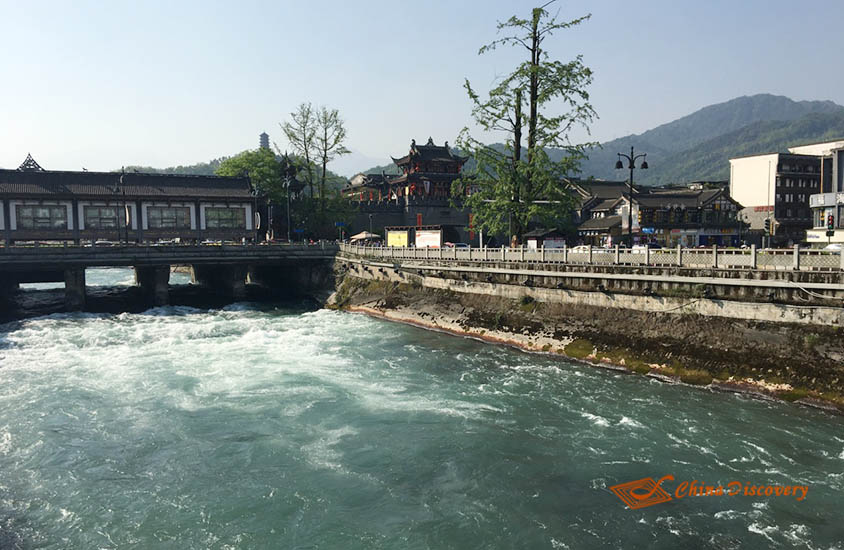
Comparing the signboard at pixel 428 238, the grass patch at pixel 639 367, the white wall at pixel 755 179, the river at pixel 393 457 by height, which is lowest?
the river at pixel 393 457

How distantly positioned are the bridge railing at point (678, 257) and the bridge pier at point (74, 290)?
91.7ft

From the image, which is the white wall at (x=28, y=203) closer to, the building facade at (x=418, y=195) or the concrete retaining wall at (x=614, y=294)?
the building facade at (x=418, y=195)

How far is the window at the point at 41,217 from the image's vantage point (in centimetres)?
5366

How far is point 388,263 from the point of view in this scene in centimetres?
4272

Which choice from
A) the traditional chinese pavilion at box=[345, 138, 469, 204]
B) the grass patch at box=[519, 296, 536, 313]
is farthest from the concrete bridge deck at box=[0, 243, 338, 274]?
the traditional chinese pavilion at box=[345, 138, 469, 204]

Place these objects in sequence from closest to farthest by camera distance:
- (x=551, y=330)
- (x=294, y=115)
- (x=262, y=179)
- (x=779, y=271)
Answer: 1. (x=779, y=271)
2. (x=551, y=330)
3. (x=294, y=115)
4. (x=262, y=179)

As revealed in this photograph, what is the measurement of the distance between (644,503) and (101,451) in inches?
609

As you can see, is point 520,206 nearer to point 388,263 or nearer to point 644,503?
point 388,263

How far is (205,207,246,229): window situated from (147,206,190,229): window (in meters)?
2.27

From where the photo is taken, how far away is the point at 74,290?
4234 centimetres

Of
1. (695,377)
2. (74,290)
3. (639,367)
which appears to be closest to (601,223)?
(639,367)

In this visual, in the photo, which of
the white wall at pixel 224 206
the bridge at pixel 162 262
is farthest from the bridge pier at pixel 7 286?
the white wall at pixel 224 206

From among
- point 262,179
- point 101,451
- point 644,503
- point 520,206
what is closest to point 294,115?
point 262,179

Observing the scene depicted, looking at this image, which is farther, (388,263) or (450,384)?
(388,263)
